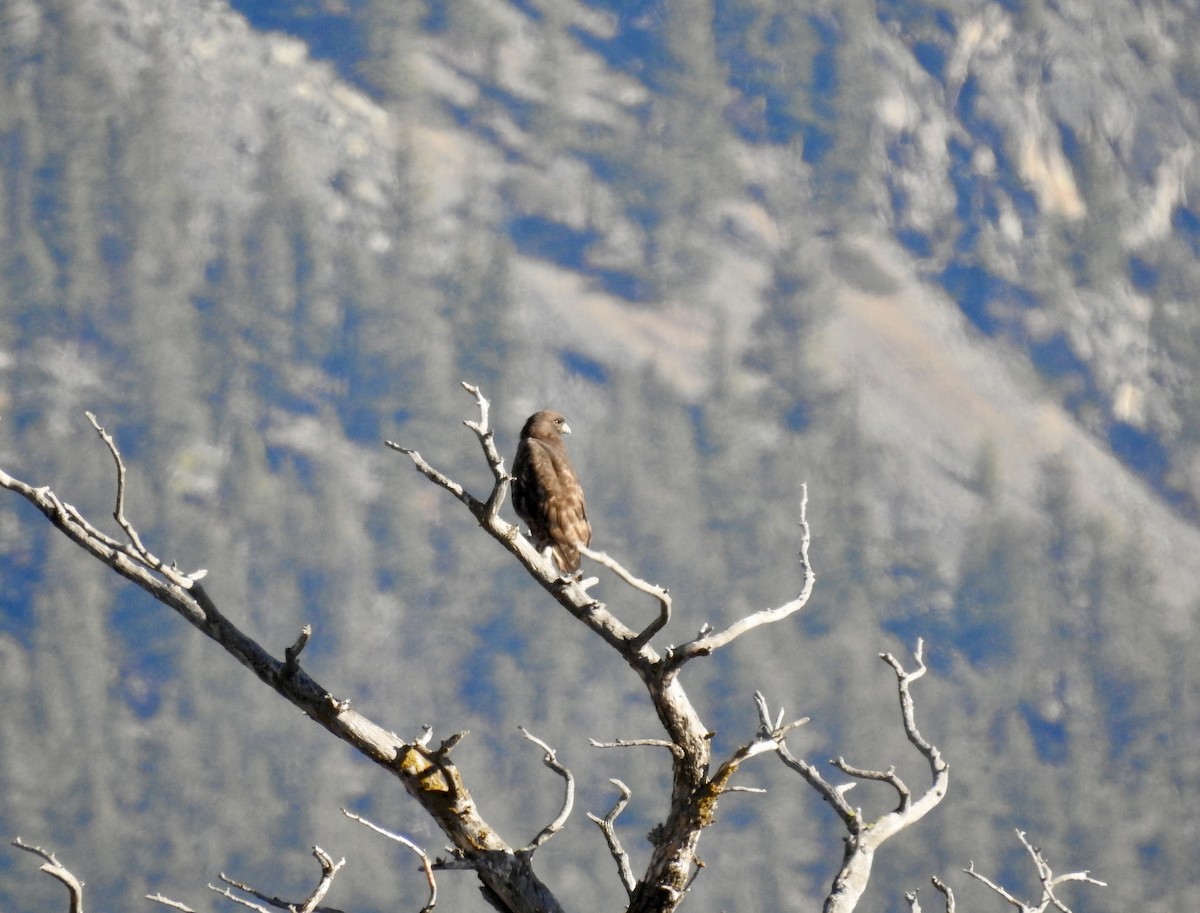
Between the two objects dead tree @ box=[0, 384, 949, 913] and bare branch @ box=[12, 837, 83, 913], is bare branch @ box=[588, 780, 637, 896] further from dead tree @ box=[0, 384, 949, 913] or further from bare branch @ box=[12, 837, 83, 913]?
bare branch @ box=[12, 837, 83, 913]

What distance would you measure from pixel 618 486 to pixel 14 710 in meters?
30.8

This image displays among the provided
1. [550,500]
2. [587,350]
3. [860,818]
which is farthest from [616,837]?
[587,350]

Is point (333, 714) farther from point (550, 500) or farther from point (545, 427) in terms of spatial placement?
point (545, 427)

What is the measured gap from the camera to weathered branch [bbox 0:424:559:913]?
4.84 m

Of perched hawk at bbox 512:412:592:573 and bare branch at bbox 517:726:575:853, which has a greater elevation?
perched hawk at bbox 512:412:592:573

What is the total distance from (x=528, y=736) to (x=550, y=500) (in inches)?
166

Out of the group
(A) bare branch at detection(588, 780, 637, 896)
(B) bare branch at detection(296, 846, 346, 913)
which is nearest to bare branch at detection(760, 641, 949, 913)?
(A) bare branch at detection(588, 780, 637, 896)

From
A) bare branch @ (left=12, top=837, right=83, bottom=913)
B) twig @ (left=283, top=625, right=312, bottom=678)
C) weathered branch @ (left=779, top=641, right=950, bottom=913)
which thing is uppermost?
weathered branch @ (left=779, top=641, right=950, bottom=913)

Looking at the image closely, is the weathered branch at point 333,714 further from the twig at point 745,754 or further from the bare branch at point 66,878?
the bare branch at point 66,878

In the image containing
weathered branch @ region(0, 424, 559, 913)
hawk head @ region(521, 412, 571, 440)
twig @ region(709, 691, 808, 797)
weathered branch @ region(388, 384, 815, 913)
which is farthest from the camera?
hawk head @ region(521, 412, 571, 440)

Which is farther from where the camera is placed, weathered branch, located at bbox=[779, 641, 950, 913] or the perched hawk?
the perched hawk

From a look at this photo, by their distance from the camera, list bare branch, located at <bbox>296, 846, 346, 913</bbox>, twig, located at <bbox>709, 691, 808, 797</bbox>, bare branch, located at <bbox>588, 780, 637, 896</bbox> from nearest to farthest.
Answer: bare branch, located at <bbox>296, 846, 346, 913</bbox>
twig, located at <bbox>709, 691, 808, 797</bbox>
bare branch, located at <bbox>588, 780, 637, 896</bbox>

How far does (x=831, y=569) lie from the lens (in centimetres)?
6975

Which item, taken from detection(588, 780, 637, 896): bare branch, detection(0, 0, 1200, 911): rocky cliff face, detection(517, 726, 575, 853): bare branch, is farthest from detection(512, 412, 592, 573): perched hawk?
detection(0, 0, 1200, 911): rocky cliff face
